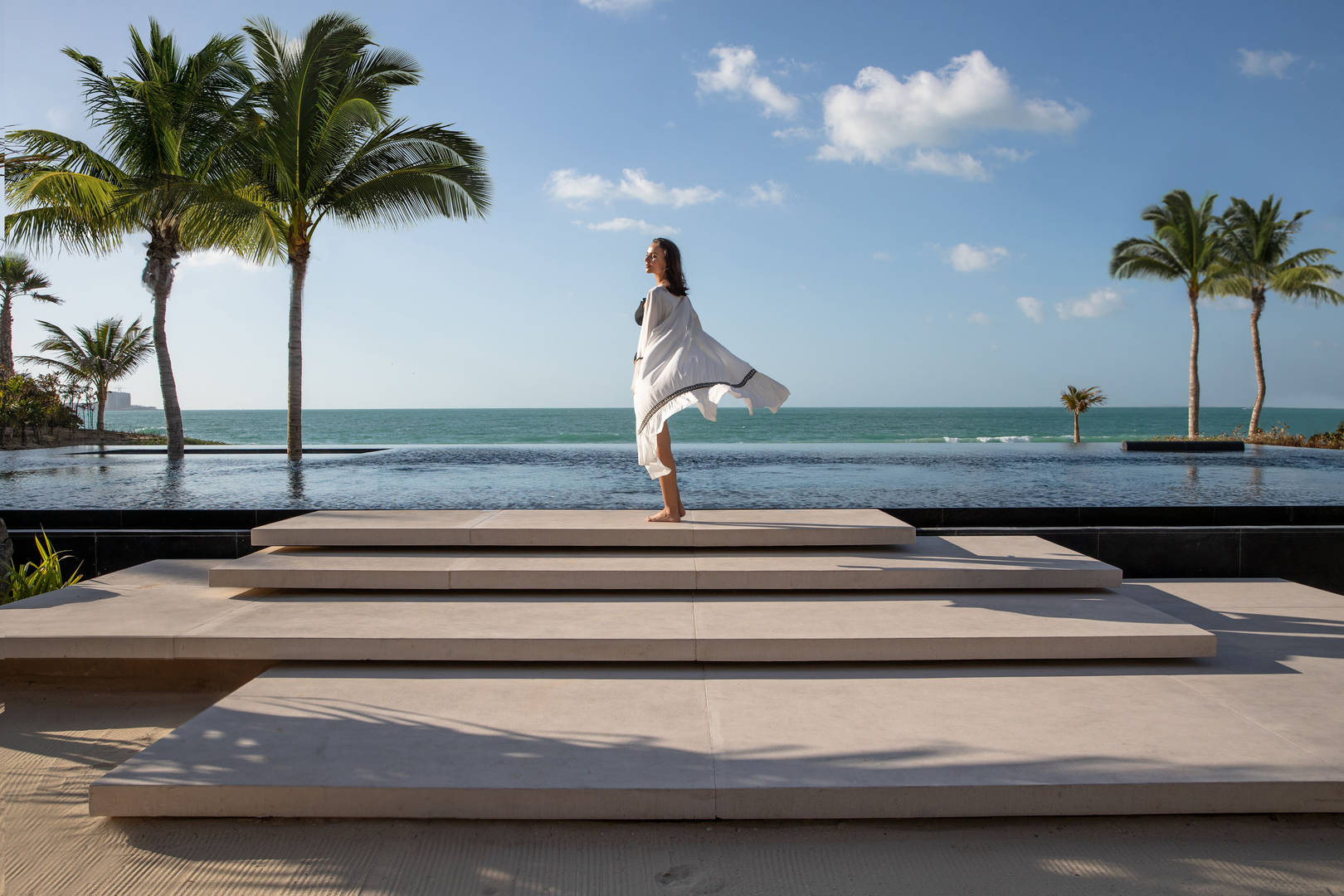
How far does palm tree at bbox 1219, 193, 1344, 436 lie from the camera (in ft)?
75.4

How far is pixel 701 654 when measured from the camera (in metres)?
3.24

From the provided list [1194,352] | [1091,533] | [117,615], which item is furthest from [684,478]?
[1194,352]

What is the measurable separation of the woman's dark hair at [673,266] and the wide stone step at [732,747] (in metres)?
2.49

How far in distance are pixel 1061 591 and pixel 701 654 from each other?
2.12m

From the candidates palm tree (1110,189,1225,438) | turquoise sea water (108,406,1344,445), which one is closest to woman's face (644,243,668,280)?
palm tree (1110,189,1225,438)

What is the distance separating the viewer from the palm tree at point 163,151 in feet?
40.9

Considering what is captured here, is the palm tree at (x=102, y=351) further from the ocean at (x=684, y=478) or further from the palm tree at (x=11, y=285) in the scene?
the ocean at (x=684, y=478)

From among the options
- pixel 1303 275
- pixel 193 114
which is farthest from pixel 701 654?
pixel 1303 275

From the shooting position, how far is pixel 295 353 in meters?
12.6

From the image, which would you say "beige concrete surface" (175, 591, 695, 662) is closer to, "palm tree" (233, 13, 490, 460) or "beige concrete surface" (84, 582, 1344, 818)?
"beige concrete surface" (84, 582, 1344, 818)

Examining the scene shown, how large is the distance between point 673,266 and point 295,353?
1003cm

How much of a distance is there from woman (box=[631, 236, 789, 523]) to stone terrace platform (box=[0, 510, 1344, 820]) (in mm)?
498

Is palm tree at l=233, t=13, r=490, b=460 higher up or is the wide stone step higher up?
palm tree at l=233, t=13, r=490, b=460

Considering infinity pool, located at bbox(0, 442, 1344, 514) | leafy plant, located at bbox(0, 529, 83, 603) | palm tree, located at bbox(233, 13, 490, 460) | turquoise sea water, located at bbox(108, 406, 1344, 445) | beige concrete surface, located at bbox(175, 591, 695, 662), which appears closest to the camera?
beige concrete surface, located at bbox(175, 591, 695, 662)
